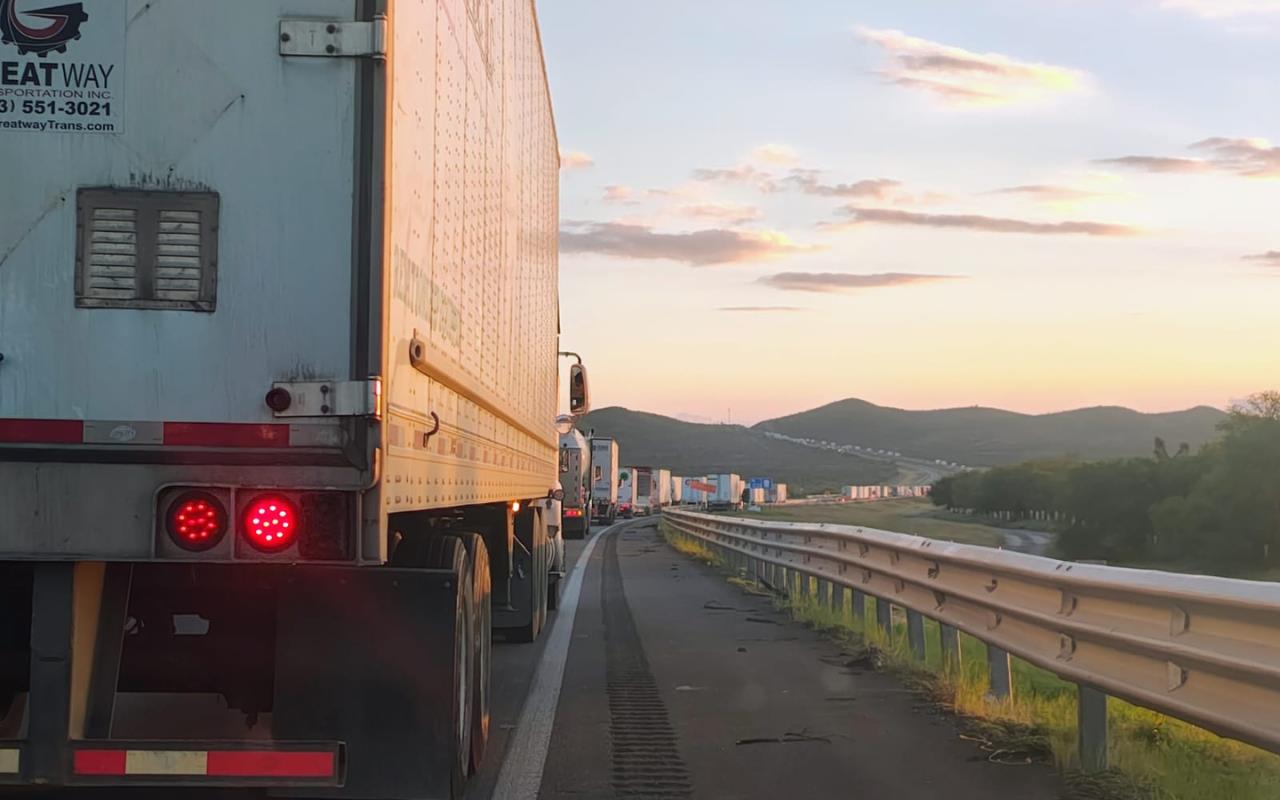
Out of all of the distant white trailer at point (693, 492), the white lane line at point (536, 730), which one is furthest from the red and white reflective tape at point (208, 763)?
the distant white trailer at point (693, 492)

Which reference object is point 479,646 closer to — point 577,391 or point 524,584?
point 524,584

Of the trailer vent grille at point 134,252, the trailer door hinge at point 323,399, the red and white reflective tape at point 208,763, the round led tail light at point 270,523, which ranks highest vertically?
the trailer vent grille at point 134,252

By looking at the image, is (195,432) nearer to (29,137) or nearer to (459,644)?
(29,137)

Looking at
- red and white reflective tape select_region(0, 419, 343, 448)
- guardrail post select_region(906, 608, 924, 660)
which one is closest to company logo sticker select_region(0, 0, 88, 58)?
red and white reflective tape select_region(0, 419, 343, 448)

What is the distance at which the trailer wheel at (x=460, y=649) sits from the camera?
18.4 ft

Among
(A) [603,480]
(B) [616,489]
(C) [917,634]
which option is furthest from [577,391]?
(B) [616,489]

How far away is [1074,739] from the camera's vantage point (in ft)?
25.1

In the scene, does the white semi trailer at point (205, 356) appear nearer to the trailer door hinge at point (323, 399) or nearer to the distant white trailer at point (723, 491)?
the trailer door hinge at point (323, 399)

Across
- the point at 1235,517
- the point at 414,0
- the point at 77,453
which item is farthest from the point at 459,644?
the point at 1235,517

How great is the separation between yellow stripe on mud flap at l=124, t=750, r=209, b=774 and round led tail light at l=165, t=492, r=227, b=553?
2.23ft

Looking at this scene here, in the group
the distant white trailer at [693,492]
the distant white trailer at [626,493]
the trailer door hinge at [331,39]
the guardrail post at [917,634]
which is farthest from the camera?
the distant white trailer at [693,492]

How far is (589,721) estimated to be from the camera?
9.08m

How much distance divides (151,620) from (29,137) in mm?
1944

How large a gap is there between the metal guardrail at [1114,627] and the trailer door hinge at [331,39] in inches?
148
